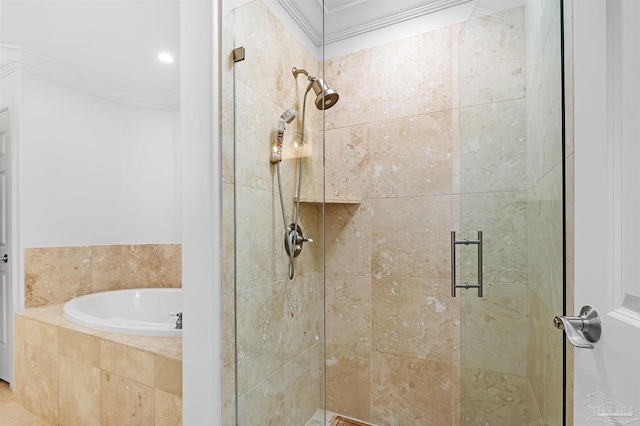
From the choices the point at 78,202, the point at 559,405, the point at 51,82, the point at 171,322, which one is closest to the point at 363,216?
the point at 559,405

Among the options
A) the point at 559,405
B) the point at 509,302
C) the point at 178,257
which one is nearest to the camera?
the point at 559,405

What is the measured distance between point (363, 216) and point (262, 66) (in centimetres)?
102

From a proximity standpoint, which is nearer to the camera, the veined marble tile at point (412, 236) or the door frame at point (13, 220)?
the veined marble tile at point (412, 236)

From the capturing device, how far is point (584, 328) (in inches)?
24.9

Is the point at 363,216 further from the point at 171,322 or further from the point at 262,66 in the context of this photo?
the point at 171,322

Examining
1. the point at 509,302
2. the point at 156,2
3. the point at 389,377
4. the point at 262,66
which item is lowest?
the point at 389,377

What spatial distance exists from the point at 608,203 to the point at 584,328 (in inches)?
10.0

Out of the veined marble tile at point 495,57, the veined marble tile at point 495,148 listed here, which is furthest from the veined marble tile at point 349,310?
the veined marble tile at point 495,57

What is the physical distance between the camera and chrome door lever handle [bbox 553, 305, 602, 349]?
0.60m

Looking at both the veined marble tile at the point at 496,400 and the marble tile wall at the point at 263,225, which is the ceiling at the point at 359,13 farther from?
the veined marble tile at the point at 496,400

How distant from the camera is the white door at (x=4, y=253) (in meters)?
2.25

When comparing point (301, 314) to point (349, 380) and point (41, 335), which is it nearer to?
point (349, 380)

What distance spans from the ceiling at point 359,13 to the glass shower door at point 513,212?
1.74 feet

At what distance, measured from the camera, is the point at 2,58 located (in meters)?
2.27
